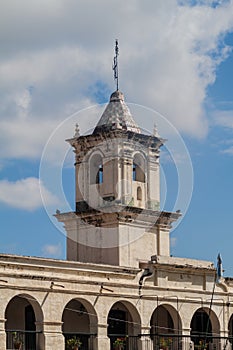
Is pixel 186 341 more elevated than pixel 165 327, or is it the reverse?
pixel 165 327

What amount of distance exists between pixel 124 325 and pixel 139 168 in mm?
10200

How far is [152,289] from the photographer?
5862cm

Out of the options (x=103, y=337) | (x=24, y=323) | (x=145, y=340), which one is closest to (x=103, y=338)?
(x=103, y=337)

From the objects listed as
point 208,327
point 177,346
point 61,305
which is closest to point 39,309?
point 61,305

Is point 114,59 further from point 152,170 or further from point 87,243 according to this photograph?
point 87,243

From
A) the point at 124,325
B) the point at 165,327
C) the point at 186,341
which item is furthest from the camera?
the point at 165,327

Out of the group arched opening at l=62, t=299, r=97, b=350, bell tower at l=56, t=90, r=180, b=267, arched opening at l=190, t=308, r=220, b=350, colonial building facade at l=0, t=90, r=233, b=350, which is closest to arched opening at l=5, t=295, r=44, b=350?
colonial building facade at l=0, t=90, r=233, b=350

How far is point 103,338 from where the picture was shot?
55250 mm

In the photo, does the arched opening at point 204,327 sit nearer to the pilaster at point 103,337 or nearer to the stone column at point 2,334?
the pilaster at point 103,337

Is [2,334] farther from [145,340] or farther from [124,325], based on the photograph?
[124,325]

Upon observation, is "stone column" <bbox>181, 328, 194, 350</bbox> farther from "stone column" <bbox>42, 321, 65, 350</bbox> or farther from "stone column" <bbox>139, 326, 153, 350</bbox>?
"stone column" <bbox>42, 321, 65, 350</bbox>

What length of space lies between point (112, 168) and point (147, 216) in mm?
3602

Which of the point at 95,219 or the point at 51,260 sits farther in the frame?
the point at 95,219

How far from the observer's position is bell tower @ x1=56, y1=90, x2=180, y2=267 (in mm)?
61781
